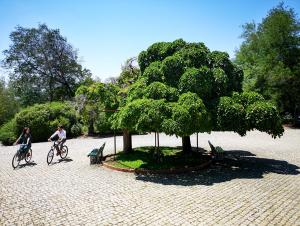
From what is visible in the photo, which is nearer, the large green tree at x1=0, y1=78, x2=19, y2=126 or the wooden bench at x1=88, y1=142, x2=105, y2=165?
the wooden bench at x1=88, y1=142, x2=105, y2=165

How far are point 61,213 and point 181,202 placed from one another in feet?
12.8

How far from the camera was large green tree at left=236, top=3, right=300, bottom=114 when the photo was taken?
34562mm

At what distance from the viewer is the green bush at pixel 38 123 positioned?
26609 mm

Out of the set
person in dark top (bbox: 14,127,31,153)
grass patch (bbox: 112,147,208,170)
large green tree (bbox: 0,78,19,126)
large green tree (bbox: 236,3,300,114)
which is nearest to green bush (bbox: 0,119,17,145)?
large green tree (bbox: 0,78,19,126)

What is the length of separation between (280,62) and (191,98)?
28094 mm

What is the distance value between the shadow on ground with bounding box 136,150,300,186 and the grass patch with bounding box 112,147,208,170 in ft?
3.14

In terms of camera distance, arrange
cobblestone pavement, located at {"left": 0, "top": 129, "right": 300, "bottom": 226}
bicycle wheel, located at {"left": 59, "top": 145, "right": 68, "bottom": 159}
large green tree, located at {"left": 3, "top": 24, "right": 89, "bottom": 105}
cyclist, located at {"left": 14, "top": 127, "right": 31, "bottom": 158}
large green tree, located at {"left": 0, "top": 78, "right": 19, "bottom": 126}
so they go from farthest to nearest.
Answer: large green tree, located at {"left": 3, "top": 24, "right": 89, "bottom": 105} → large green tree, located at {"left": 0, "top": 78, "right": 19, "bottom": 126} → bicycle wheel, located at {"left": 59, "top": 145, "right": 68, "bottom": 159} → cyclist, located at {"left": 14, "top": 127, "right": 31, "bottom": 158} → cobblestone pavement, located at {"left": 0, "top": 129, "right": 300, "bottom": 226}

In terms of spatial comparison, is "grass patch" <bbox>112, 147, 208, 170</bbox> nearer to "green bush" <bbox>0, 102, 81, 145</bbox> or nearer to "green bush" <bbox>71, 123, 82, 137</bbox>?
"green bush" <bbox>0, 102, 81, 145</bbox>

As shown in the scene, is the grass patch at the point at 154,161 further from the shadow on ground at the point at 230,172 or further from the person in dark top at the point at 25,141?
the person in dark top at the point at 25,141

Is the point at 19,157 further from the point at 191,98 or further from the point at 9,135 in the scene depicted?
the point at 9,135

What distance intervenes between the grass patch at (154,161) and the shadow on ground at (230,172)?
0.96 metres

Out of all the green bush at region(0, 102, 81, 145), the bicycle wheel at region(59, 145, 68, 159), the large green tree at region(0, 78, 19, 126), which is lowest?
the bicycle wheel at region(59, 145, 68, 159)

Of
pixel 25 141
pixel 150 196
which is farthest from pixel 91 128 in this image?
pixel 150 196

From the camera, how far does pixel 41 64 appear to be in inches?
1747
